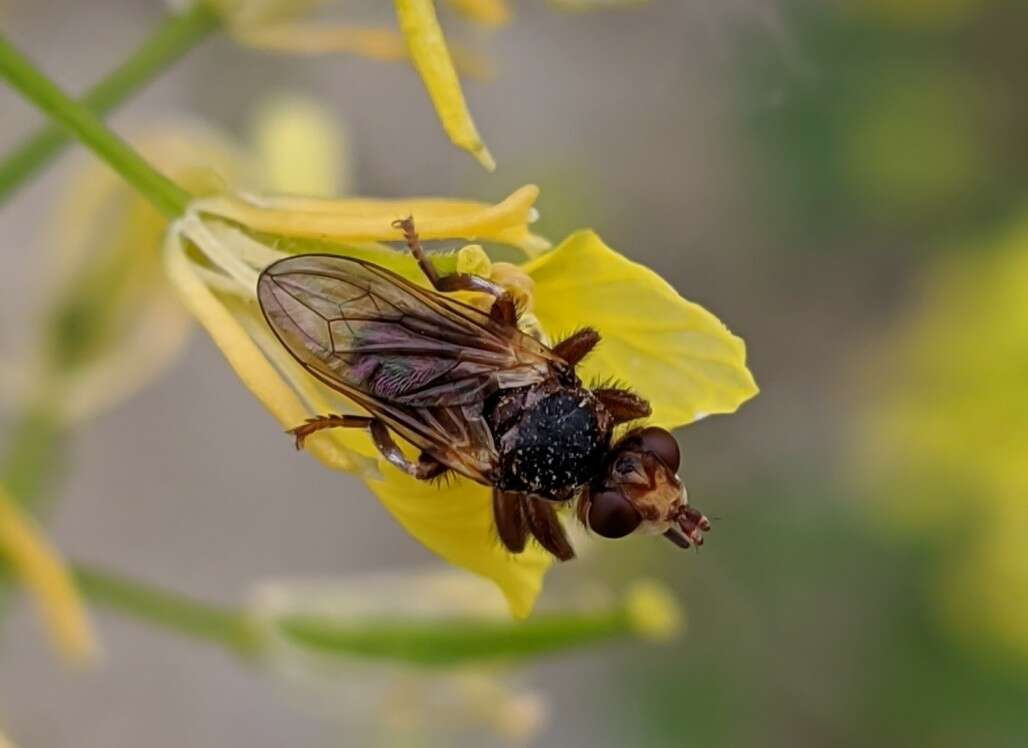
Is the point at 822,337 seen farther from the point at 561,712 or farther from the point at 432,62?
the point at 432,62

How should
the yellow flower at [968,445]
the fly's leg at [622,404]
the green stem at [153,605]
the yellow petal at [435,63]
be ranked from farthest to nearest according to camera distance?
the yellow flower at [968,445], the green stem at [153,605], the fly's leg at [622,404], the yellow petal at [435,63]

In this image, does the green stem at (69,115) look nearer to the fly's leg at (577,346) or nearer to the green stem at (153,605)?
the fly's leg at (577,346)

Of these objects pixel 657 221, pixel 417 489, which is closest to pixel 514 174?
pixel 657 221

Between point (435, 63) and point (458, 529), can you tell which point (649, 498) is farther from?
point (435, 63)

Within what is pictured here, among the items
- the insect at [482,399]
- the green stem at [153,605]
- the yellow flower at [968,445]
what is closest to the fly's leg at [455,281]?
the insect at [482,399]

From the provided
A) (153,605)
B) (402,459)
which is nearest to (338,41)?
(402,459)

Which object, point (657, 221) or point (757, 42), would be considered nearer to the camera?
point (757, 42)

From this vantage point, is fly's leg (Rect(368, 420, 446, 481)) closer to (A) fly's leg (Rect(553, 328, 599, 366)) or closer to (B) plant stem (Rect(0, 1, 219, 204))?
(A) fly's leg (Rect(553, 328, 599, 366))
